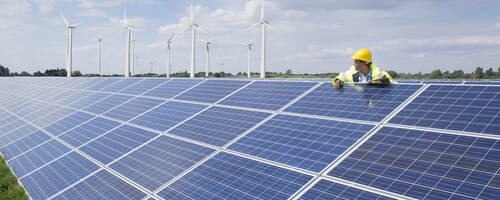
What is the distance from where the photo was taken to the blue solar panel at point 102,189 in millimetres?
8612

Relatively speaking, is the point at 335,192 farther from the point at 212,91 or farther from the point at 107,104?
the point at 107,104

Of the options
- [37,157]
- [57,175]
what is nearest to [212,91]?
[57,175]

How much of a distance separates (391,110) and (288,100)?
11.5ft

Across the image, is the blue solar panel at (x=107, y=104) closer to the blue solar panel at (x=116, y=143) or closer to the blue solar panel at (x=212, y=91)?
the blue solar panel at (x=212, y=91)

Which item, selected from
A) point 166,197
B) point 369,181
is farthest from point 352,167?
point 166,197

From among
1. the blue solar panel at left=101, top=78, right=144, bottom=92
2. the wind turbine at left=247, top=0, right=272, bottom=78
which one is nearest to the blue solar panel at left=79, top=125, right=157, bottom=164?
the blue solar panel at left=101, top=78, right=144, bottom=92

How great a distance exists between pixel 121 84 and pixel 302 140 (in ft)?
53.4

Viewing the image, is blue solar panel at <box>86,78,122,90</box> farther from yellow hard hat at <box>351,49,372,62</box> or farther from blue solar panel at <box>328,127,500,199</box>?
blue solar panel at <box>328,127,500,199</box>

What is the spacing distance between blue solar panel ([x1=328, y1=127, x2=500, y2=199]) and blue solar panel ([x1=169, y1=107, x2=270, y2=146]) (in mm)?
3722

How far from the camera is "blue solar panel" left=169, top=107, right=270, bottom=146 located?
10.4 m

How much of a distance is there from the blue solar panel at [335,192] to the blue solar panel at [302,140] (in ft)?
2.08

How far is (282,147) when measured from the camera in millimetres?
8906

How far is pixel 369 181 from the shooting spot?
6793 mm

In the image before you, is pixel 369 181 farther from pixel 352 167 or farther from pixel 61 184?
pixel 61 184
